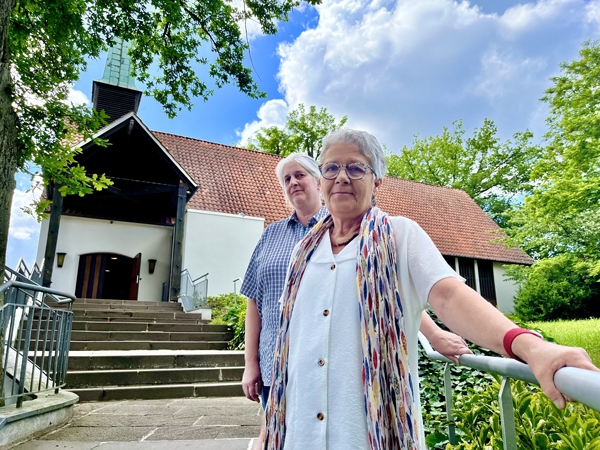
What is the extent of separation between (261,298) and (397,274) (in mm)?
1038

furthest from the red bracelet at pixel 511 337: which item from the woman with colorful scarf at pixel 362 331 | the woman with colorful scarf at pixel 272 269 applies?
the woman with colorful scarf at pixel 272 269

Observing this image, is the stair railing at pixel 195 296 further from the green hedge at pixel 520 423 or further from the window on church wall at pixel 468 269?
the window on church wall at pixel 468 269

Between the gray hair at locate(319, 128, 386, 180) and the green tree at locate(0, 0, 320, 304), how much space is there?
3.42 meters

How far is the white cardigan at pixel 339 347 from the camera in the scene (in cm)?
97

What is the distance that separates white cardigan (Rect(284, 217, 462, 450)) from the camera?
3.17 ft

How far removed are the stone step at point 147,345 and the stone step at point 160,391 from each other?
1929 mm

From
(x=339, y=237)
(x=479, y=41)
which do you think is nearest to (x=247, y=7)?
(x=339, y=237)

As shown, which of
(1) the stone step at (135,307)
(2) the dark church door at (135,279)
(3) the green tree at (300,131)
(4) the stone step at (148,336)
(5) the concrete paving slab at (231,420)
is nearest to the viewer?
(5) the concrete paving slab at (231,420)

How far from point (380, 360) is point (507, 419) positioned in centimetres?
51

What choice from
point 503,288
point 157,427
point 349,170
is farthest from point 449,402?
point 503,288

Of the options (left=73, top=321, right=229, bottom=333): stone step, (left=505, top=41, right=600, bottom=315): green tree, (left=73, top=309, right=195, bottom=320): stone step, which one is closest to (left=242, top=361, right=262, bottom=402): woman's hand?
(left=73, top=321, right=229, bottom=333): stone step

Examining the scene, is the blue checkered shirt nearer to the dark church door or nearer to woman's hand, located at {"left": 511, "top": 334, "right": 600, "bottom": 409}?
woman's hand, located at {"left": 511, "top": 334, "right": 600, "bottom": 409}

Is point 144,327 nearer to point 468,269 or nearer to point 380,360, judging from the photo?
point 380,360

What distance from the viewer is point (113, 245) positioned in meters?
12.9
